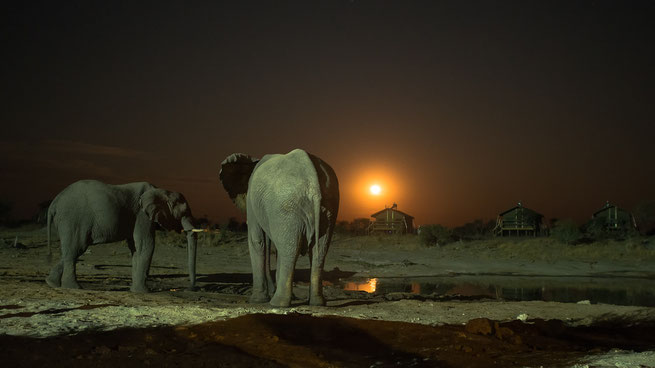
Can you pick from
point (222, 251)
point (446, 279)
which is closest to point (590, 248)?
point (446, 279)

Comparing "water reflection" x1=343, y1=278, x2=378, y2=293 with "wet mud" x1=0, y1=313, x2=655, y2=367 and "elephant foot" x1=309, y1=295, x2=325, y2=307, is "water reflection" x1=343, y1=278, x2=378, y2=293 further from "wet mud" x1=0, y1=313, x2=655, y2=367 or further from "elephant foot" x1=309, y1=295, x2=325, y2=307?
"wet mud" x1=0, y1=313, x2=655, y2=367

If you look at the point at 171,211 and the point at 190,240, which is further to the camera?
the point at 190,240

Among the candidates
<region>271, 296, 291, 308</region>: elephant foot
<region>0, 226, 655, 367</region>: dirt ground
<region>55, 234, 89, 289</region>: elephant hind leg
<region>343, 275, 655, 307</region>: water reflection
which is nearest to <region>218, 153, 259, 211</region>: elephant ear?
<region>0, 226, 655, 367</region>: dirt ground

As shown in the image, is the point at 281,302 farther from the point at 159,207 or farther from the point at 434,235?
the point at 434,235

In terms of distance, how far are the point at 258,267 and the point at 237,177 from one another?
249cm

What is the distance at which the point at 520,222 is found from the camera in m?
58.9

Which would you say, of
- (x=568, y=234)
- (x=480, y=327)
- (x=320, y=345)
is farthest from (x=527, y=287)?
(x=568, y=234)

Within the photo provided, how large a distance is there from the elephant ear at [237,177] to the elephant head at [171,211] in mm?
2021

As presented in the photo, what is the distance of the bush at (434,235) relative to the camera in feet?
134

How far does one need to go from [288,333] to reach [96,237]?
809 centimetres

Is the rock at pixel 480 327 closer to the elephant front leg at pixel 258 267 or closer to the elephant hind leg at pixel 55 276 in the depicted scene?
the elephant front leg at pixel 258 267

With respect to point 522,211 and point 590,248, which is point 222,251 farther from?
point 522,211

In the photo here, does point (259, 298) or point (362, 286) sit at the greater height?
point (259, 298)

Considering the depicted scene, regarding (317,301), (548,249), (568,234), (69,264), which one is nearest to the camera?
(317,301)
